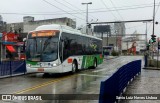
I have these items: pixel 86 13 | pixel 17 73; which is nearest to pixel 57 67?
pixel 17 73

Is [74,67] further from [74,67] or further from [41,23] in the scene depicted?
[41,23]

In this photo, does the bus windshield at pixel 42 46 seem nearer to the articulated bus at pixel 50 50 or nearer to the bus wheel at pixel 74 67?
the articulated bus at pixel 50 50

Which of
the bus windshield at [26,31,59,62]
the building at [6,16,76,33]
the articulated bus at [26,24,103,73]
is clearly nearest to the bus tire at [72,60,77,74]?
the articulated bus at [26,24,103,73]

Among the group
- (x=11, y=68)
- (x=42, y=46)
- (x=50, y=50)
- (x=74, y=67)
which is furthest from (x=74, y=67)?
(x=11, y=68)

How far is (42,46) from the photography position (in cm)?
1805

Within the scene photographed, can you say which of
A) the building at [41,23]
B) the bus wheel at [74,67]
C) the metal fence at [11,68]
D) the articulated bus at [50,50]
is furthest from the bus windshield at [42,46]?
the building at [41,23]

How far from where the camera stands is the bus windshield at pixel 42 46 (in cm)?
1786

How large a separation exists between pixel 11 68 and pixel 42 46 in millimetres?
2774

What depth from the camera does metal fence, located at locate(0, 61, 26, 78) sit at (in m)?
18.0

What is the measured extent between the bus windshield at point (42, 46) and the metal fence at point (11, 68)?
1.43 m

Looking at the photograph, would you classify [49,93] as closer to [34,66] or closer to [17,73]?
[34,66]

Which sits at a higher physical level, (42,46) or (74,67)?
(42,46)

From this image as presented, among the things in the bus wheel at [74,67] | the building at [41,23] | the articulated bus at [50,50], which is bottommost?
the bus wheel at [74,67]

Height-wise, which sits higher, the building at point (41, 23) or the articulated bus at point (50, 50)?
the building at point (41, 23)
